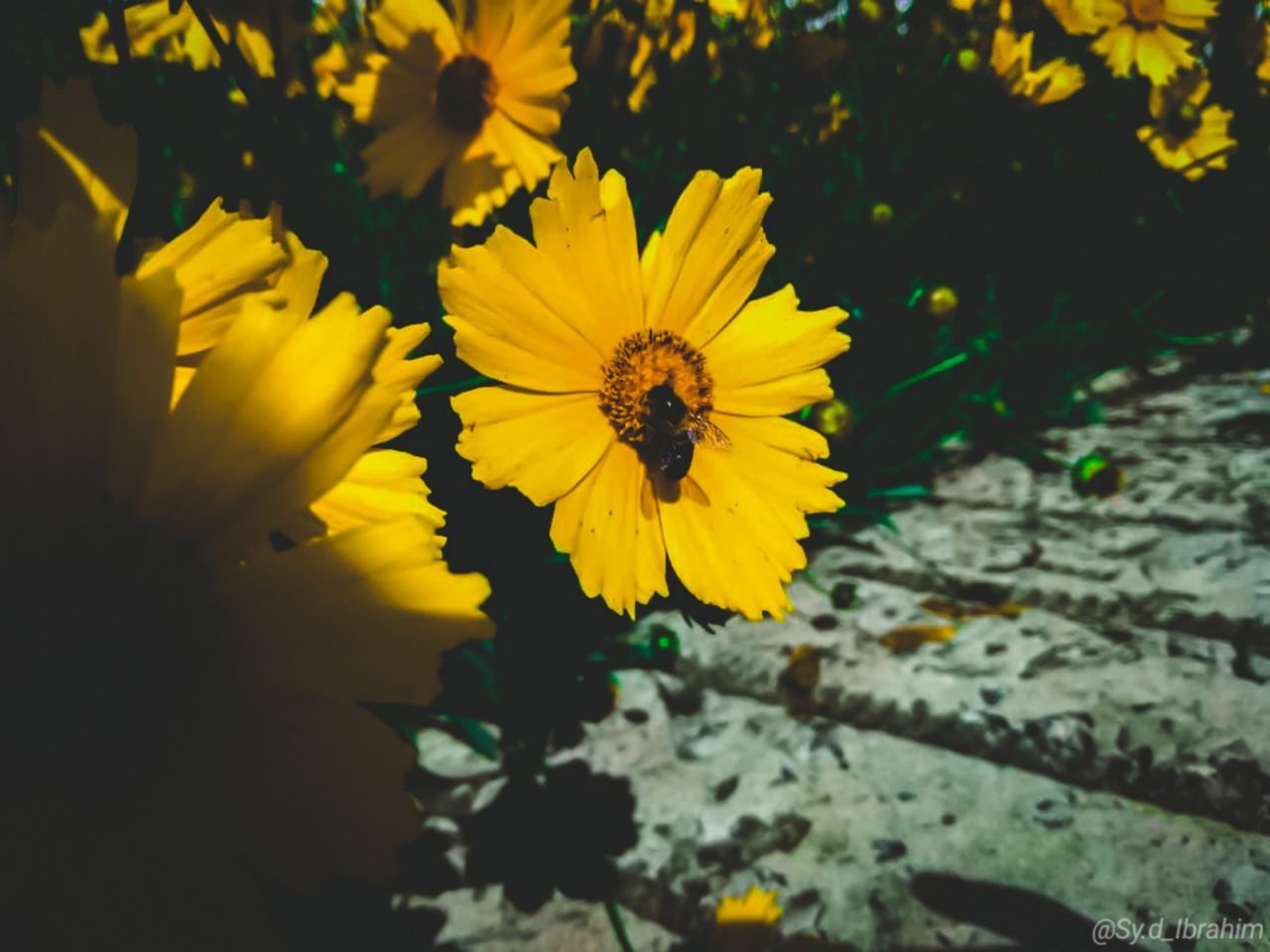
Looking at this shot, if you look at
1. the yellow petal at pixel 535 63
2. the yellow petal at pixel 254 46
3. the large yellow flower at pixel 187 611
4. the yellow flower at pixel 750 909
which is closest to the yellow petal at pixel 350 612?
the large yellow flower at pixel 187 611

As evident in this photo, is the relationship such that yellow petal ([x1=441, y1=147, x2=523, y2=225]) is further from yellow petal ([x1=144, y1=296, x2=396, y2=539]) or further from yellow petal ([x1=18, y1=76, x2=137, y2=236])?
yellow petal ([x1=144, y1=296, x2=396, y2=539])

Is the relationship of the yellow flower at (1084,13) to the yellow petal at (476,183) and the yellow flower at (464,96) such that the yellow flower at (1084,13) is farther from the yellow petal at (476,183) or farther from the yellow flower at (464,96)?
the yellow petal at (476,183)

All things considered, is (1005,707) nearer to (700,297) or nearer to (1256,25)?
(700,297)

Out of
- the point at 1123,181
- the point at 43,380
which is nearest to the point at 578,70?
the point at 43,380

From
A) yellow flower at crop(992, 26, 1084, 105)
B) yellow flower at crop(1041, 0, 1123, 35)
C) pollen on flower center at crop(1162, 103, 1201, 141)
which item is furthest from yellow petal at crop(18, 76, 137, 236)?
pollen on flower center at crop(1162, 103, 1201, 141)

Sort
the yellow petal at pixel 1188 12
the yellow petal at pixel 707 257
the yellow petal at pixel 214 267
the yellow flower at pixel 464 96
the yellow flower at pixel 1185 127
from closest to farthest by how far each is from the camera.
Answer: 1. the yellow petal at pixel 214 267
2. the yellow petal at pixel 707 257
3. the yellow flower at pixel 464 96
4. the yellow petal at pixel 1188 12
5. the yellow flower at pixel 1185 127
